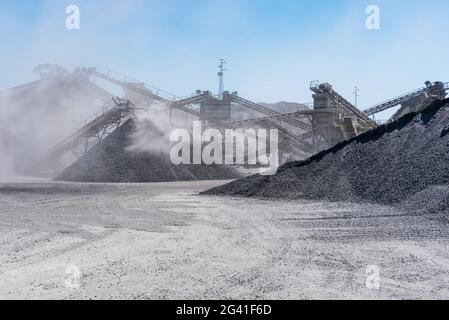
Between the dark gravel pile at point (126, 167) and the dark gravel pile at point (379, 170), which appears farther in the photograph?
the dark gravel pile at point (126, 167)

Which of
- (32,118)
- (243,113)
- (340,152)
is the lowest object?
(340,152)

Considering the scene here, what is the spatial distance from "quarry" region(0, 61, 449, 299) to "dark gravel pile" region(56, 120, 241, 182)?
0.34ft

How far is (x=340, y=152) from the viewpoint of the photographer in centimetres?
1852

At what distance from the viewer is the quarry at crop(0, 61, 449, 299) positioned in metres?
6.08

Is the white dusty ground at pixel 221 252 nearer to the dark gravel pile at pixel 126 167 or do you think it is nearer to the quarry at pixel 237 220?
the quarry at pixel 237 220

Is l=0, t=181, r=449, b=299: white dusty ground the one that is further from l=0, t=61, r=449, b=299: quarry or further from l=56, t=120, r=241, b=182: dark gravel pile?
l=56, t=120, r=241, b=182: dark gravel pile

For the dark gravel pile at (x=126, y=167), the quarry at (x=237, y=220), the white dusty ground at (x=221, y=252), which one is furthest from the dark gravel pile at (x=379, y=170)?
the dark gravel pile at (x=126, y=167)

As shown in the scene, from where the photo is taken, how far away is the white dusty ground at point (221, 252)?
5.79 meters

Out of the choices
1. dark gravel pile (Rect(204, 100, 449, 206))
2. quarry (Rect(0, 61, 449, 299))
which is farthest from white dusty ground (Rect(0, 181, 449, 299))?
dark gravel pile (Rect(204, 100, 449, 206))

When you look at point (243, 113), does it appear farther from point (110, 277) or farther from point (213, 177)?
point (110, 277)

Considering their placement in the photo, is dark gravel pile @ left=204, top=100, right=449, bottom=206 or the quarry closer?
the quarry

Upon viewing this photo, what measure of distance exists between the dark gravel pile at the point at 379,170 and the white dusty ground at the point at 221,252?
1.42 m
